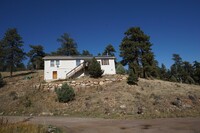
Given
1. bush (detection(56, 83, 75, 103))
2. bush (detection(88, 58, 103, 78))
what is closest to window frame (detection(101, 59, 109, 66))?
bush (detection(88, 58, 103, 78))

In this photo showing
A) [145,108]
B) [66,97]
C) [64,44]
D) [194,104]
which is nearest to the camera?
[145,108]

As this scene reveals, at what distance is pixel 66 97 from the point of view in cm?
2167

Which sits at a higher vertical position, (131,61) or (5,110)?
(131,61)

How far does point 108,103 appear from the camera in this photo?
20.4 metres

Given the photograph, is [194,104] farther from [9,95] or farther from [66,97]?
[9,95]

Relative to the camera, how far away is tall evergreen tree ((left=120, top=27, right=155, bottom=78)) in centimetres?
3672

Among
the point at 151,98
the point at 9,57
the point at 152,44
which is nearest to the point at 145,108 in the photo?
the point at 151,98

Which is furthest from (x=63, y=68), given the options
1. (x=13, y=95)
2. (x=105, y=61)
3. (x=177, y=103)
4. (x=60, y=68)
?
(x=177, y=103)

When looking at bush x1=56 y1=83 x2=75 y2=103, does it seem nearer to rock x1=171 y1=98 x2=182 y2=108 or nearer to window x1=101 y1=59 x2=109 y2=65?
window x1=101 y1=59 x2=109 y2=65

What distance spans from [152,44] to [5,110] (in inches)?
1444

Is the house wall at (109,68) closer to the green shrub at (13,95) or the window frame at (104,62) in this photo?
the window frame at (104,62)

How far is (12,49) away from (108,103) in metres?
35.7

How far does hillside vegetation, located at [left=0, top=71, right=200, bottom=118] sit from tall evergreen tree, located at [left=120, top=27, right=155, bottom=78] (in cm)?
1050

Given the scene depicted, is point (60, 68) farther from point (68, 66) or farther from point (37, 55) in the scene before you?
point (37, 55)
